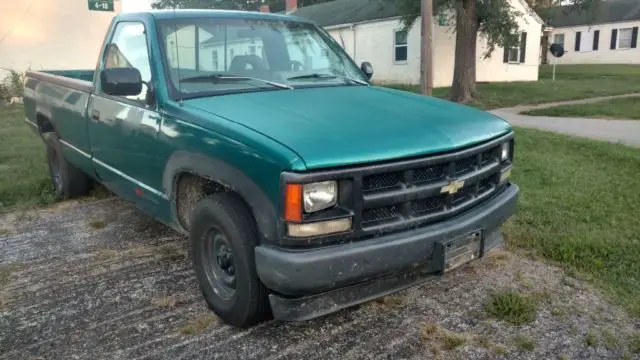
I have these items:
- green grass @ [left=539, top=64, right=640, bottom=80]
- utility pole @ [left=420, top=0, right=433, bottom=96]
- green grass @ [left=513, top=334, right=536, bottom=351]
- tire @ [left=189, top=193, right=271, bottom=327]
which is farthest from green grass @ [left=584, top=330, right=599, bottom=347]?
green grass @ [left=539, top=64, right=640, bottom=80]

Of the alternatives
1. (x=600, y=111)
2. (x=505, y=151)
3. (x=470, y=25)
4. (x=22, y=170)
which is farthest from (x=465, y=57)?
(x=505, y=151)

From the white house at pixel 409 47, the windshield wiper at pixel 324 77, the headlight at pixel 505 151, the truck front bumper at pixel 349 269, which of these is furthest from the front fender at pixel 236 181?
the white house at pixel 409 47

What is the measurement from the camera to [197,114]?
3074mm

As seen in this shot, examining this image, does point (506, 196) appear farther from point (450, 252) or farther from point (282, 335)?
point (282, 335)

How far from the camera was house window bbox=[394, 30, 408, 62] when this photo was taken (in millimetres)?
21631

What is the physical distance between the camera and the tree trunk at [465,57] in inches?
619

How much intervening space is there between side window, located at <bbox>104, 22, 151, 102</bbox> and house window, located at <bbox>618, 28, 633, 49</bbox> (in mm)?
39591

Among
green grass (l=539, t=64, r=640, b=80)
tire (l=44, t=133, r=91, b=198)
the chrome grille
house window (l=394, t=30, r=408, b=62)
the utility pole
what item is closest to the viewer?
the chrome grille

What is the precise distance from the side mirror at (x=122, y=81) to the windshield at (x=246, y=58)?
0.22m

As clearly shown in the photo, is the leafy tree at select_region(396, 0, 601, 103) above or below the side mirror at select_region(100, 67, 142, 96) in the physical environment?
above

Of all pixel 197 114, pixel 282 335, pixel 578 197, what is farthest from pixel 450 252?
pixel 578 197

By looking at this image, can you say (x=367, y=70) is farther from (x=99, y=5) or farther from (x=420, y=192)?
(x=99, y=5)

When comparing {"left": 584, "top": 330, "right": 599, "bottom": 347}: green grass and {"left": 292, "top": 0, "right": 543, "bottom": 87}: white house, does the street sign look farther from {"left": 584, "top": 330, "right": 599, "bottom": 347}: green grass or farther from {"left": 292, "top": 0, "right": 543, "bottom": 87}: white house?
{"left": 584, "top": 330, "right": 599, "bottom": 347}: green grass

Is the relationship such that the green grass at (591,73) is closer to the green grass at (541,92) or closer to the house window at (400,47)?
the green grass at (541,92)
